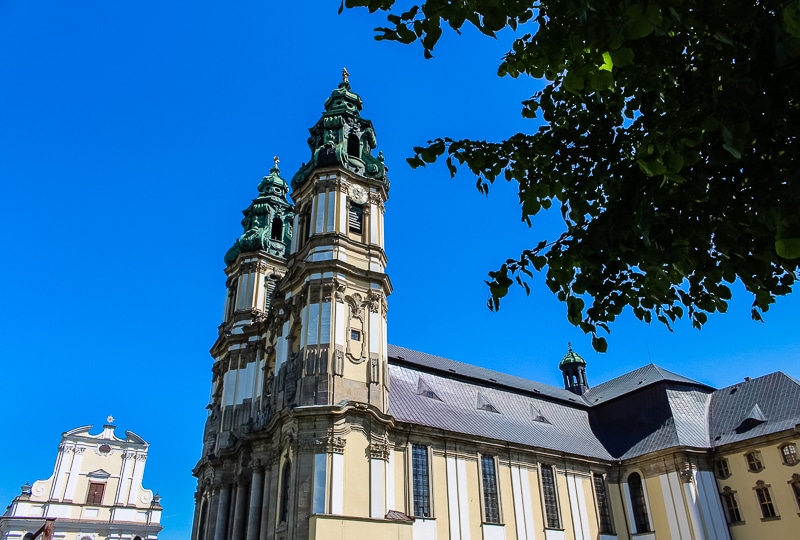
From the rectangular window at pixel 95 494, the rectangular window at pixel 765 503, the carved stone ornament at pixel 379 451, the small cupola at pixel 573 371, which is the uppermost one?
the small cupola at pixel 573 371

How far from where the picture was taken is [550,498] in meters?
29.1

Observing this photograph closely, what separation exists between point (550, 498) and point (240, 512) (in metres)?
15.4

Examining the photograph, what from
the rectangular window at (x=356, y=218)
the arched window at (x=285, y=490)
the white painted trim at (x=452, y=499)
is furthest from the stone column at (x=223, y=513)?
the rectangular window at (x=356, y=218)

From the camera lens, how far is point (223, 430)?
3175cm

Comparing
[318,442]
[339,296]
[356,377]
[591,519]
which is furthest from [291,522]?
[591,519]

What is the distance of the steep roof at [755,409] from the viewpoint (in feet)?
98.3

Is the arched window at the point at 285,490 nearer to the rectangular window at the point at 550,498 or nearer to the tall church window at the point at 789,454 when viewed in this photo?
the rectangular window at the point at 550,498

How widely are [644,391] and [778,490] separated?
30.9 ft

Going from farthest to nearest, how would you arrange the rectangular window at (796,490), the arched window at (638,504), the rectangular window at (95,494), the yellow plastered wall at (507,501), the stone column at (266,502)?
1. the rectangular window at (95,494)
2. the arched window at (638,504)
3. the rectangular window at (796,490)
4. the yellow plastered wall at (507,501)
5. the stone column at (266,502)

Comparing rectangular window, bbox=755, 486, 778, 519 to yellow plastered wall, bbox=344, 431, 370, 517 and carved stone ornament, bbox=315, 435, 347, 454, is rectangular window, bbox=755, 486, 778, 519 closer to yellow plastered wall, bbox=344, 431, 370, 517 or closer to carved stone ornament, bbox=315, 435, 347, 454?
yellow plastered wall, bbox=344, 431, 370, 517

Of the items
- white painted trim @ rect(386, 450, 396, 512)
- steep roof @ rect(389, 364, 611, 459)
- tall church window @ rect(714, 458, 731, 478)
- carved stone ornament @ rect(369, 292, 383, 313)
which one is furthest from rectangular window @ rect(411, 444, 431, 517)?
tall church window @ rect(714, 458, 731, 478)

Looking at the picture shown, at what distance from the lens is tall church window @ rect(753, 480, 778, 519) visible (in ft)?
91.4

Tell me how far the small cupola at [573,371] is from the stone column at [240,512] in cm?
2896

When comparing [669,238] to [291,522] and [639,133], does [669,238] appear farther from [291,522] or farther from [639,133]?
[291,522]
